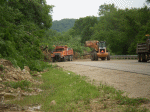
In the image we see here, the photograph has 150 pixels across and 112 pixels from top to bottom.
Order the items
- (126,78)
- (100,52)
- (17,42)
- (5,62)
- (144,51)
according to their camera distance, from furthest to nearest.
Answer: (100,52)
(144,51)
(17,42)
(5,62)
(126,78)

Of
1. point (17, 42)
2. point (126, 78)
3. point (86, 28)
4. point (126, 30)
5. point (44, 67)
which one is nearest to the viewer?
point (126, 78)

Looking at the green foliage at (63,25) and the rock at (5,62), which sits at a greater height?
the green foliage at (63,25)

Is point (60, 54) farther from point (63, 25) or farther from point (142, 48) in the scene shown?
point (63, 25)

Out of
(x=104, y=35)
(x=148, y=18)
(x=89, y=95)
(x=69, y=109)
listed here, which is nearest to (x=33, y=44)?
(x=89, y=95)

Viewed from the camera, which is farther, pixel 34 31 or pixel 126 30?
pixel 126 30

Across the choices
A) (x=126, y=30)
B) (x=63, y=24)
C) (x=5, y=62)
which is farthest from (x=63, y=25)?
(x=5, y=62)

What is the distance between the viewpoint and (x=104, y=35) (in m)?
55.8

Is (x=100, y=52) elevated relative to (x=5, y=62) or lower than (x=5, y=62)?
elevated

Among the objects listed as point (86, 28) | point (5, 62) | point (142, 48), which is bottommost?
point (5, 62)

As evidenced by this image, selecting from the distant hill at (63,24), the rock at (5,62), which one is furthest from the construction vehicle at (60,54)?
the distant hill at (63,24)

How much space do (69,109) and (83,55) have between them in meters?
41.0

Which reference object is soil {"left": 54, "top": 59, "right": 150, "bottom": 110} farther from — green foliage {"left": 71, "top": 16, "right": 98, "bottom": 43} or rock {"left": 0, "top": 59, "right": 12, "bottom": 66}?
green foliage {"left": 71, "top": 16, "right": 98, "bottom": 43}

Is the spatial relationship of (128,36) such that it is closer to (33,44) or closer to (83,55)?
(83,55)

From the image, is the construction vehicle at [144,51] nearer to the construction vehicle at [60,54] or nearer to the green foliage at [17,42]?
the green foliage at [17,42]
